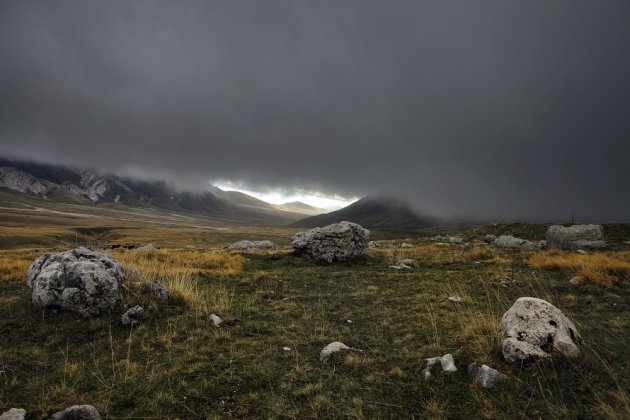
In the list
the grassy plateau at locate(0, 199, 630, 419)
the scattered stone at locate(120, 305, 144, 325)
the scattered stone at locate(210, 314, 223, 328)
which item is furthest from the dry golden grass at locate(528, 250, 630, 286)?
the scattered stone at locate(120, 305, 144, 325)

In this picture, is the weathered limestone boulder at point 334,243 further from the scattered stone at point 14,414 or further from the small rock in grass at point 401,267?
the scattered stone at point 14,414

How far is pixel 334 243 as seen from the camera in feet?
92.8

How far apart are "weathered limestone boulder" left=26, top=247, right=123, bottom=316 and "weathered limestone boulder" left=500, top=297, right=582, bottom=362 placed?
11.1 m

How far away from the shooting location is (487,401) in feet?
18.8

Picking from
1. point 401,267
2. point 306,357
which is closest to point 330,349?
point 306,357

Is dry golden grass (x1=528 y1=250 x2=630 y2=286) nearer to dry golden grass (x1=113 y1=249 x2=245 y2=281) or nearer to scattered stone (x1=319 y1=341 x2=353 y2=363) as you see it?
scattered stone (x1=319 y1=341 x2=353 y2=363)

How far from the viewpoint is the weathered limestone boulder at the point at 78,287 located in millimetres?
11062

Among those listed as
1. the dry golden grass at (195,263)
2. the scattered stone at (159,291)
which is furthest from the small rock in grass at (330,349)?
the dry golden grass at (195,263)

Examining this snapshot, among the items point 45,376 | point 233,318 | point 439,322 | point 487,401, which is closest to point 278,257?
point 233,318

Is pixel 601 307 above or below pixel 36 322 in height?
above

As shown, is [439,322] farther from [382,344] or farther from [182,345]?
[182,345]

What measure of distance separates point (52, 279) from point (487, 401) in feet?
41.3

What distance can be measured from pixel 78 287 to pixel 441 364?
35.9ft

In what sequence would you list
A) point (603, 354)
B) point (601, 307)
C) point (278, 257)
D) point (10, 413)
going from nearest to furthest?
point (10, 413) → point (603, 354) → point (601, 307) → point (278, 257)
